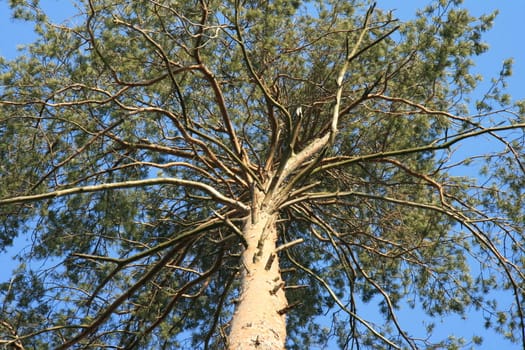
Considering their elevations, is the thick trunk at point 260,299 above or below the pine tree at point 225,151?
below

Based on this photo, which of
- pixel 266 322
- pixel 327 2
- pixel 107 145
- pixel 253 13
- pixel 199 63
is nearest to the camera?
pixel 266 322

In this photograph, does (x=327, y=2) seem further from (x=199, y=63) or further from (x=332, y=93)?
(x=199, y=63)

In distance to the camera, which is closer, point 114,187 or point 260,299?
point 260,299

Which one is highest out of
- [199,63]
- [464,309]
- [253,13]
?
[253,13]

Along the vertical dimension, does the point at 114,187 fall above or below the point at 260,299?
above

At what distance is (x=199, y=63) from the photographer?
6.04m

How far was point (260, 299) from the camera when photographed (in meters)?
4.79

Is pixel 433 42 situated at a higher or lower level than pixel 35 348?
higher

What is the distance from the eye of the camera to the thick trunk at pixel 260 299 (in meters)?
4.50

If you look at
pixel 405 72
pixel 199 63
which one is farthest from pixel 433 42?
pixel 199 63

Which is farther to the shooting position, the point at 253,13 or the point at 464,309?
the point at 464,309

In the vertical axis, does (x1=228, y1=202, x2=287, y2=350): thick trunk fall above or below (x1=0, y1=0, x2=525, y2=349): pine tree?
below

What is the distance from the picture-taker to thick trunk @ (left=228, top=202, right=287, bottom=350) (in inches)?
177

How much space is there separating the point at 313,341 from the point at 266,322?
162 inches
